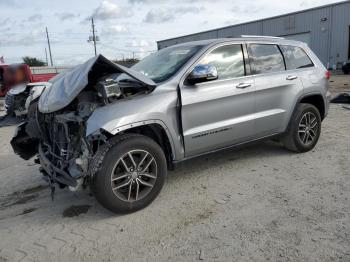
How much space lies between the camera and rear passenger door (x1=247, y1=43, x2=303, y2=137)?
189 inches

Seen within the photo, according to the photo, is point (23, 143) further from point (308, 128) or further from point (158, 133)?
point (308, 128)

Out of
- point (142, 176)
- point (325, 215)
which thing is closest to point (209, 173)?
point (142, 176)

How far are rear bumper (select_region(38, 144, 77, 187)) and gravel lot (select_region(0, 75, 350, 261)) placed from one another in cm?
42

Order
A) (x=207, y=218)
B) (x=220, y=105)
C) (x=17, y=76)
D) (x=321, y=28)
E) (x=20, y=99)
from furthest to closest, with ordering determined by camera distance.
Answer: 1. (x=321, y=28)
2. (x=17, y=76)
3. (x=20, y=99)
4. (x=220, y=105)
5. (x=207, y=218)

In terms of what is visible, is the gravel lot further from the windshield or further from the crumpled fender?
the windshield

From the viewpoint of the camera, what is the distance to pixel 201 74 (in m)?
3.98

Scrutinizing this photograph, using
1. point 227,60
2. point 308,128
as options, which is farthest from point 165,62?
point 308,128

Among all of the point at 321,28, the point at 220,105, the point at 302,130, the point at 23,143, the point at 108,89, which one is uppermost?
the point at 321,28

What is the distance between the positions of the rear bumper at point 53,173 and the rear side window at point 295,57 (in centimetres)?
351

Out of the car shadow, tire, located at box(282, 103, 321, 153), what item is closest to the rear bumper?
the car shadow

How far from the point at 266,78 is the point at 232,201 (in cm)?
186

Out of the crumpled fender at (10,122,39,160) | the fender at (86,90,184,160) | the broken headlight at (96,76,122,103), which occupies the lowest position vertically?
the crumpled fender at (10,122,39,160)

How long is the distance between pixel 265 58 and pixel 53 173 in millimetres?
3202

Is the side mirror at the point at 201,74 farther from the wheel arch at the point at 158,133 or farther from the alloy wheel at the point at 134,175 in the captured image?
the alloy wheel at the point at 134,175
